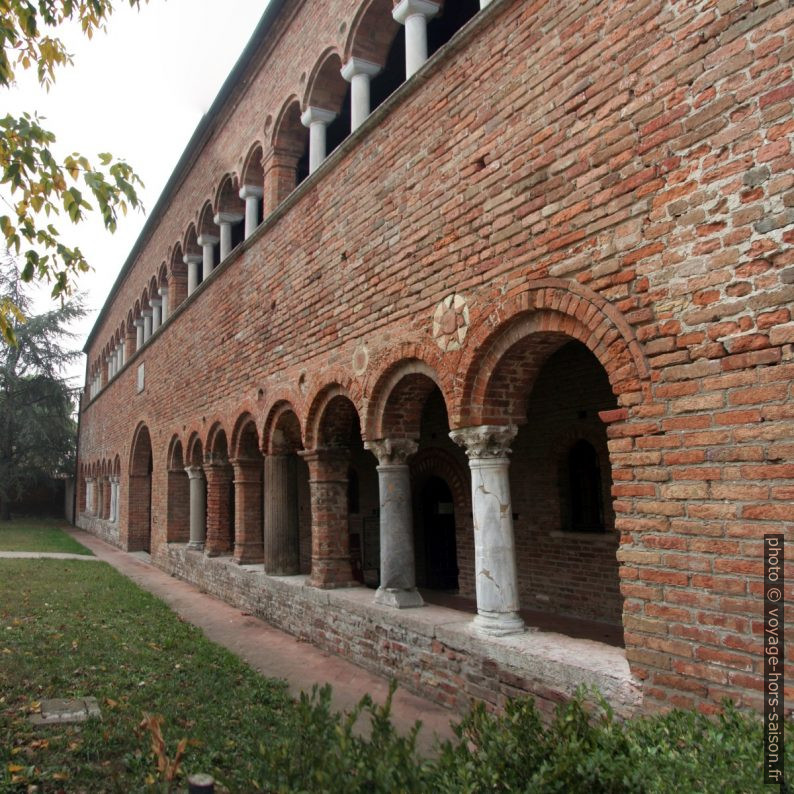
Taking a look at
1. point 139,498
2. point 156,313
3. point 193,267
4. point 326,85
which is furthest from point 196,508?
point 326,85

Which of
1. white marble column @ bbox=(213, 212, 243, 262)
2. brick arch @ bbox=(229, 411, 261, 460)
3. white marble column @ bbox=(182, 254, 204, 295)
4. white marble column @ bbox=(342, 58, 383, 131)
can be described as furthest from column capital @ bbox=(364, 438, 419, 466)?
white marble column @ bbox=(182, 254, 204, 295)

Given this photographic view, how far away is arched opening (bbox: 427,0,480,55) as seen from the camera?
9258mm

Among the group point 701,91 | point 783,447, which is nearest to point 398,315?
point 701,91

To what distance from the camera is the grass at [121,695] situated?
403cm

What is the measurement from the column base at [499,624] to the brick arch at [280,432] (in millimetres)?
5085

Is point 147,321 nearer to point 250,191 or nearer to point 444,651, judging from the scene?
point 250,191

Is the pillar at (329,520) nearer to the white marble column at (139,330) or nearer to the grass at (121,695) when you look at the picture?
the grass at (121,695)

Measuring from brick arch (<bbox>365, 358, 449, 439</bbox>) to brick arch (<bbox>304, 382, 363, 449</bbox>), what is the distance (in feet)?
3.74

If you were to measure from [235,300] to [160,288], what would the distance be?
7.37 meters

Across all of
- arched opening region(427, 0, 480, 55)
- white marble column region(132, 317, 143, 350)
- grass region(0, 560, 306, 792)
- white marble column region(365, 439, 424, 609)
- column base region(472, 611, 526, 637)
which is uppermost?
arched opening region(427, 0, 480, 55)

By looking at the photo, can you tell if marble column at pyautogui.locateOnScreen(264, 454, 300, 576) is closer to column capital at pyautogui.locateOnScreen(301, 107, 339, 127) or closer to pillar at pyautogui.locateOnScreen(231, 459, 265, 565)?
pillar at pyautogui.locateOnScreen(231, 459, 265, 565)

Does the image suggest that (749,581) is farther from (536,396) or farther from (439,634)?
(536,396)

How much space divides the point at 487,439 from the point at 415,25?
14.9 ft

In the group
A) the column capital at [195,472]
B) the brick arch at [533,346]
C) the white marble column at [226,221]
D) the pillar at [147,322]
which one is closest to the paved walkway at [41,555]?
the column capital at [195,472]
